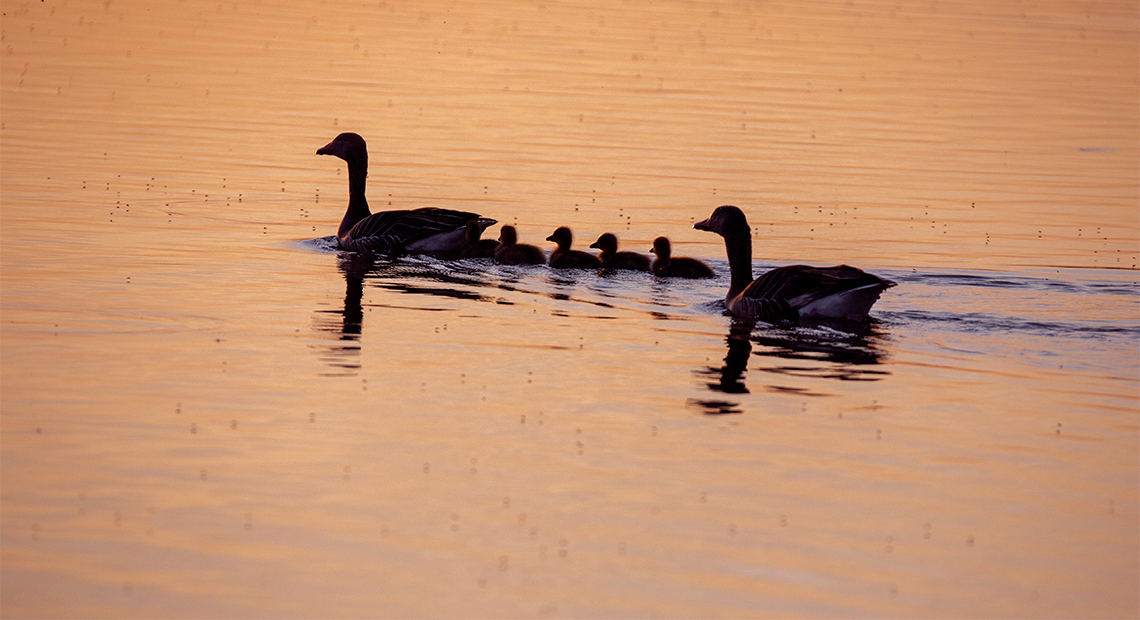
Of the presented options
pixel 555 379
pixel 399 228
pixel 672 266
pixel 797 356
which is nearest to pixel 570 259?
pixel 672 266

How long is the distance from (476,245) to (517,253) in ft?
3.17

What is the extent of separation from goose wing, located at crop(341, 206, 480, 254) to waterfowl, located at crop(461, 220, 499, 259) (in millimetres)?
107

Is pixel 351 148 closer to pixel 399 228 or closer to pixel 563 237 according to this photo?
pixel 399 228

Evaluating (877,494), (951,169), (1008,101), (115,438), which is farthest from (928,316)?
(1008,101)

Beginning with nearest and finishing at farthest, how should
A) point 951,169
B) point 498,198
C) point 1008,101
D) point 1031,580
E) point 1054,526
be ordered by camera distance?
point 1031,580, point 1054,526, point 498,198, point 951,169, point 1008,101

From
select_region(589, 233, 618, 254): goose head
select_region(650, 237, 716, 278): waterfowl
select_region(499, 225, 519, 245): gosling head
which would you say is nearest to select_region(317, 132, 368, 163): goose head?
select_region(499, 225, 519, 245): gosling head

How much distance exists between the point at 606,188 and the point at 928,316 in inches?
387

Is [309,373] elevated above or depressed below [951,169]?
below

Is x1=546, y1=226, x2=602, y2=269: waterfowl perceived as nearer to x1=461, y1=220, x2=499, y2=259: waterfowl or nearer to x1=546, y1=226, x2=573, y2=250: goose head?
x1=546, y1=226, x2=573, y2=250: goose head

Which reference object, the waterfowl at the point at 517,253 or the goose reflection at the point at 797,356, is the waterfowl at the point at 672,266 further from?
the goose reflection at the point at 797,356

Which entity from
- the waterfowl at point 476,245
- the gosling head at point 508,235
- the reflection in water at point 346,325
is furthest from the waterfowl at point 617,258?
the reflection in water at point 346,325

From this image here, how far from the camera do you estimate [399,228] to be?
64.1 ft

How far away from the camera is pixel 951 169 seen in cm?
2777

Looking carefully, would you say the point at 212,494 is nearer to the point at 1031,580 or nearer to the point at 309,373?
the point at 309,373
